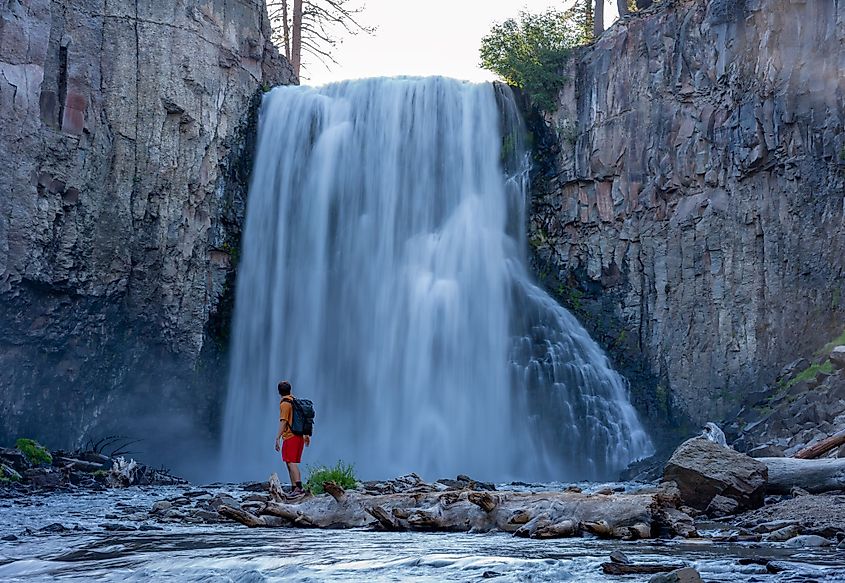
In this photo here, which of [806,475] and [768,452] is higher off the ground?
[806,475]

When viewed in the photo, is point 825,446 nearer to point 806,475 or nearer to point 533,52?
point 806,475

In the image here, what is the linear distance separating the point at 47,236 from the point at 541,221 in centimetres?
1373

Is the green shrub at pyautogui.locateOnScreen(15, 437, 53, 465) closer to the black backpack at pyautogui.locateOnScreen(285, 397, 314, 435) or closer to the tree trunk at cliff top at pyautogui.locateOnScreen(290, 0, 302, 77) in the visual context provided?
the black backpack at pyautogui.locateOnScreen(285, 397, 314, 435)

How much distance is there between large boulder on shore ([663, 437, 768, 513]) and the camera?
8.83m

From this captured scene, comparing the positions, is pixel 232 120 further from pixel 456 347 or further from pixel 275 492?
pixel 275 492

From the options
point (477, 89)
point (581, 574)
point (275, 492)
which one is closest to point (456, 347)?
point (477, 89)

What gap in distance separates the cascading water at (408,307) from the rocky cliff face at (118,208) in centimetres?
125

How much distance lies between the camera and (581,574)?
16.9 feet

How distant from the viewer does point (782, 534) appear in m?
6.86

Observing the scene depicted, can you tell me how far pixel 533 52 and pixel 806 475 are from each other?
63.6 feet

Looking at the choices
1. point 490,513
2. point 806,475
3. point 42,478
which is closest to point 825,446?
point 806,475

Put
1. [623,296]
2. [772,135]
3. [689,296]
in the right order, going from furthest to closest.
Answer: [623,296], [689,296], [772,135]

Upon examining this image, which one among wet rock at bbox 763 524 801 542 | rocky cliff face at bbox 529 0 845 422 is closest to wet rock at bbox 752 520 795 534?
wet rock at bbox 763 524 801 542

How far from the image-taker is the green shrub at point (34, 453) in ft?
57.9
